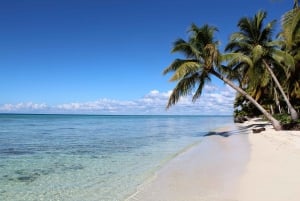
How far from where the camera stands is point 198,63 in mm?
17781

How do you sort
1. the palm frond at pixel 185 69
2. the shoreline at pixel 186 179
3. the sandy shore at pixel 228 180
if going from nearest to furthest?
1. the sandy shore at pixel 228 180
2. the shoreline at pixel 186 179
3. the palm frond at pixel 185 69

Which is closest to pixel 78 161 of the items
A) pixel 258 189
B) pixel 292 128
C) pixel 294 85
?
pixel 258 189

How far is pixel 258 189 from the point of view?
5.78 meters

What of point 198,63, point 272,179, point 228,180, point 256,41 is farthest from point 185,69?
point 272,179

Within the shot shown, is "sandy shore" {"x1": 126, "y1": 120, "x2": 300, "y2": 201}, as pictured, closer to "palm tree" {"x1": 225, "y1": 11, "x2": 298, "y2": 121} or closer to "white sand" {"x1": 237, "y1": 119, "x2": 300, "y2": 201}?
"white sand" {"x1": 237, "y1": 119, "x2": 300, "y2": 201}

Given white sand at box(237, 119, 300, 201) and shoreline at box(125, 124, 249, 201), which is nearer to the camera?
white sand at box(237, 119, 300, 201)

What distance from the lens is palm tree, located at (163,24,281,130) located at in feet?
57.4

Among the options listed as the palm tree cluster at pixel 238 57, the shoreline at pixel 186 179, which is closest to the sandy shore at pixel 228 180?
the shoreline at pixel 186 179

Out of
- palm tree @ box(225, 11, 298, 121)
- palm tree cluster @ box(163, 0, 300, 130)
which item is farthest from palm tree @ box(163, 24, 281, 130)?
palm tree @ box(225, 11, 298, 121)

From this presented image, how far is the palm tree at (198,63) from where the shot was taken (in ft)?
57.4

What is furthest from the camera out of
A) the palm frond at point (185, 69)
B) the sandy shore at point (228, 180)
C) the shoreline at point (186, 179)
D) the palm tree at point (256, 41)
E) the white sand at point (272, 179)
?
the palm tree at point (256, 41)

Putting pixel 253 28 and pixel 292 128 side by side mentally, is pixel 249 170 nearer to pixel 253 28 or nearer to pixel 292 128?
pixel 292 128

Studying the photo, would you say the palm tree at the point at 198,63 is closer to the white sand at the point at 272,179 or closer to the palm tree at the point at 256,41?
the palm tree at the point at 256,41

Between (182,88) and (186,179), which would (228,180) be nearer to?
(186,179)
